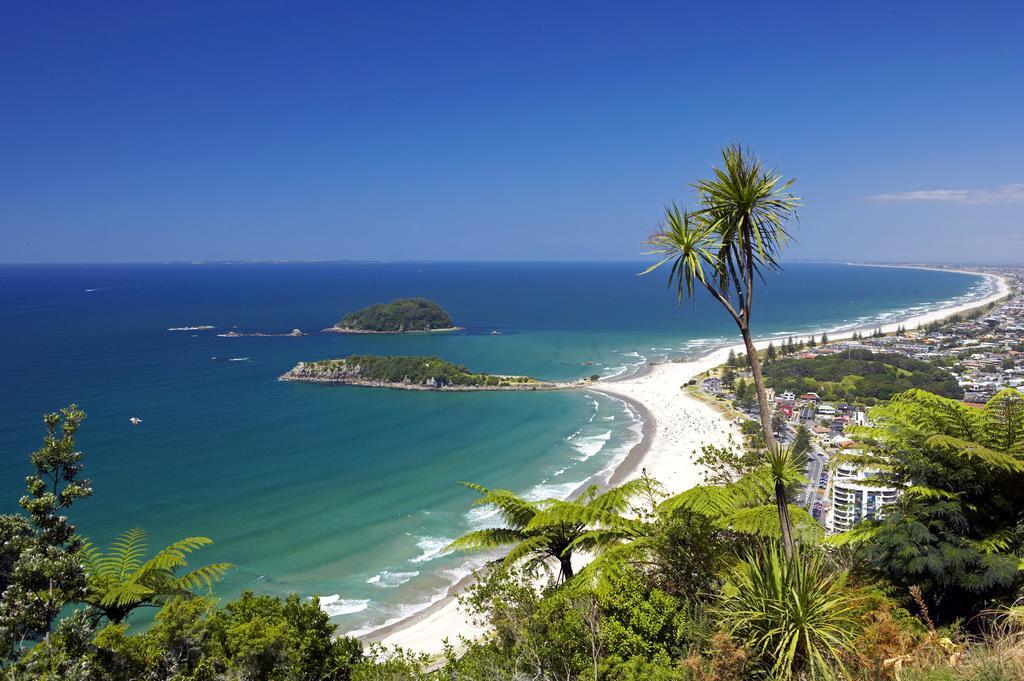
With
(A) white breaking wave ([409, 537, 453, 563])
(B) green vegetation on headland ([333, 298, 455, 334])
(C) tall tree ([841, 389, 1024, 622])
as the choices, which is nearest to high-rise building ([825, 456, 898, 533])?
(C) tall tree ([841, 389, 1024, 622])

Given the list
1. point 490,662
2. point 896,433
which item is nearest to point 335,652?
point 490,662

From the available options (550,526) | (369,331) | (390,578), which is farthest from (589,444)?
(369,331)

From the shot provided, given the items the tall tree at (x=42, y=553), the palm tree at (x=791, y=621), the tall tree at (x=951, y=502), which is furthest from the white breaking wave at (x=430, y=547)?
the palm tree at (x=791, y=621)

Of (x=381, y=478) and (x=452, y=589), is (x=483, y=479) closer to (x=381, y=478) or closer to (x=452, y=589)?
(x=381, y=478)

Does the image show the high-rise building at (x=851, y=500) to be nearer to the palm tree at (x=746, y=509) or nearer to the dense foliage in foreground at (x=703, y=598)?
the dense foliage in foreground at (x=703, y=598)

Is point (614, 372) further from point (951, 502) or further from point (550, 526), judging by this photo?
point (951, 502)

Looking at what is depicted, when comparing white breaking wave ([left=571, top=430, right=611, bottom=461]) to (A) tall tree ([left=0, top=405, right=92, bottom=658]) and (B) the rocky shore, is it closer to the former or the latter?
(B) the rocky shore
